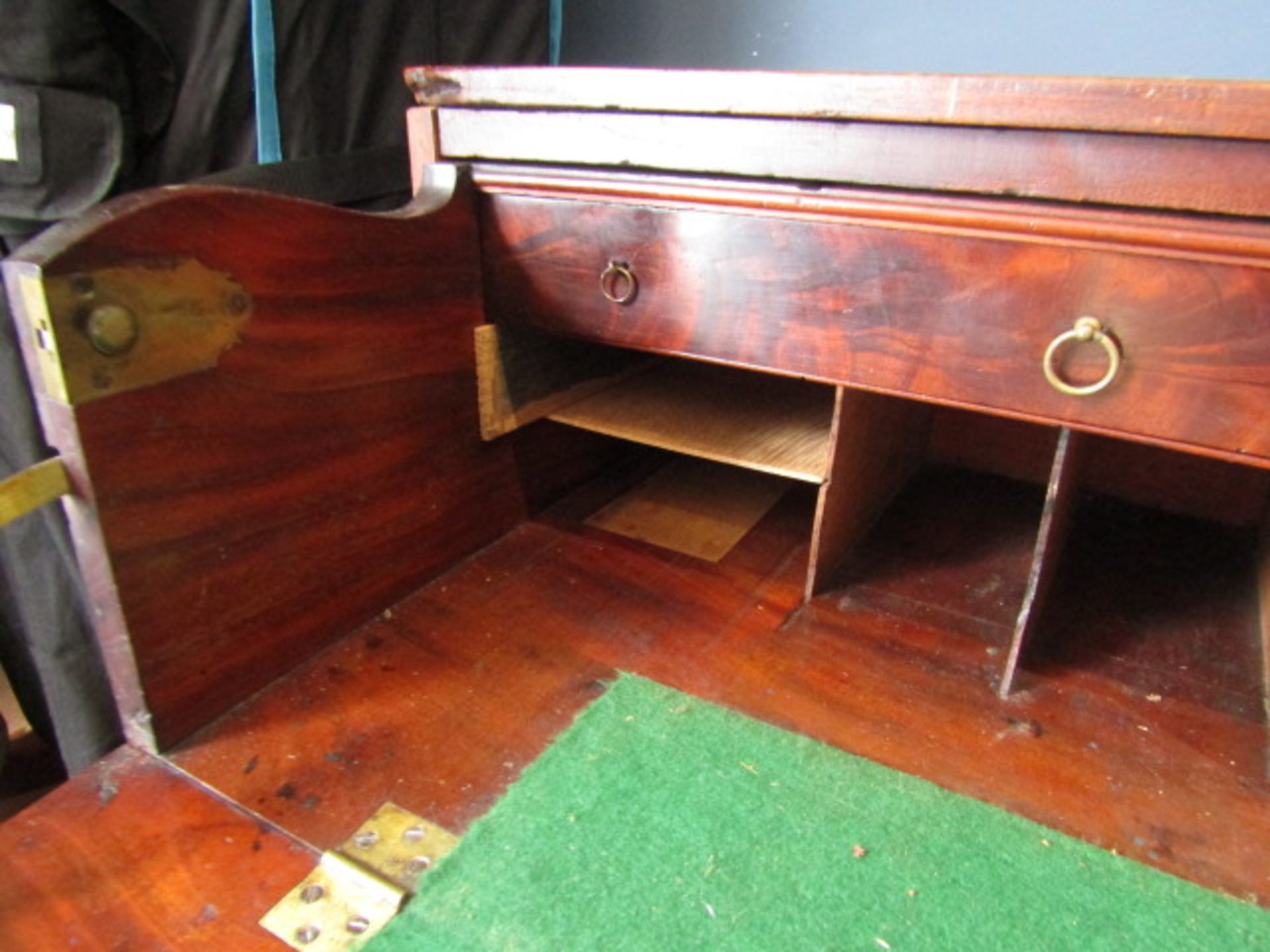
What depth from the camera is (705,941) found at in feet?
1.59

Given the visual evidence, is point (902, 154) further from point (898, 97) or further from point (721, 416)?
point (721, 416)

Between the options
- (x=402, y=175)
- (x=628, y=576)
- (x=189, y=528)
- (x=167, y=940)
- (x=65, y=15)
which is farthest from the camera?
(x=402, y=175)

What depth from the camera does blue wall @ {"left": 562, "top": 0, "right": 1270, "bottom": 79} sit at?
910 millimetres

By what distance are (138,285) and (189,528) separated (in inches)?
6.6

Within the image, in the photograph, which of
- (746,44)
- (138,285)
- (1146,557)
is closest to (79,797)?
(138,285)

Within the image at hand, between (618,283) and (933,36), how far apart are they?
603 millimetres

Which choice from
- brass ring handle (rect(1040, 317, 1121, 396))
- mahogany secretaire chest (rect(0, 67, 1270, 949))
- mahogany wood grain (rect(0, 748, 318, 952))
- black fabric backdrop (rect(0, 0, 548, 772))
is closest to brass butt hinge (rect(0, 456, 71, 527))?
mahogany secretaire chest (rect(0, 67, 1270, 949))

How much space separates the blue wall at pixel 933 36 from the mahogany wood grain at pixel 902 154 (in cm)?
38

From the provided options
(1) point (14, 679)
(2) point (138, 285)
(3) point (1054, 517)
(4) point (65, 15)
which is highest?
(4) point (65, 15)

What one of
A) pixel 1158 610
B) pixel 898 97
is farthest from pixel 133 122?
pixel 1158 610

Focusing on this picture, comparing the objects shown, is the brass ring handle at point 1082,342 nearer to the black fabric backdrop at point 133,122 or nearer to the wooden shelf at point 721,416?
Result: the wooden shelf at point 721,416

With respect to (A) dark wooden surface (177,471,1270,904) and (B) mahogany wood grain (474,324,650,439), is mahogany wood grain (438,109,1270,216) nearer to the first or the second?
(B) mahogany wood grain (474,324,650,439)

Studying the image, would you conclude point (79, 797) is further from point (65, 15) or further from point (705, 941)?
point (65, 15)

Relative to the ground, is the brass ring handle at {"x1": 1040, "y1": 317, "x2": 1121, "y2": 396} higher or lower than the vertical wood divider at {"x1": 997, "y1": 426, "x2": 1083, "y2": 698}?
higher
